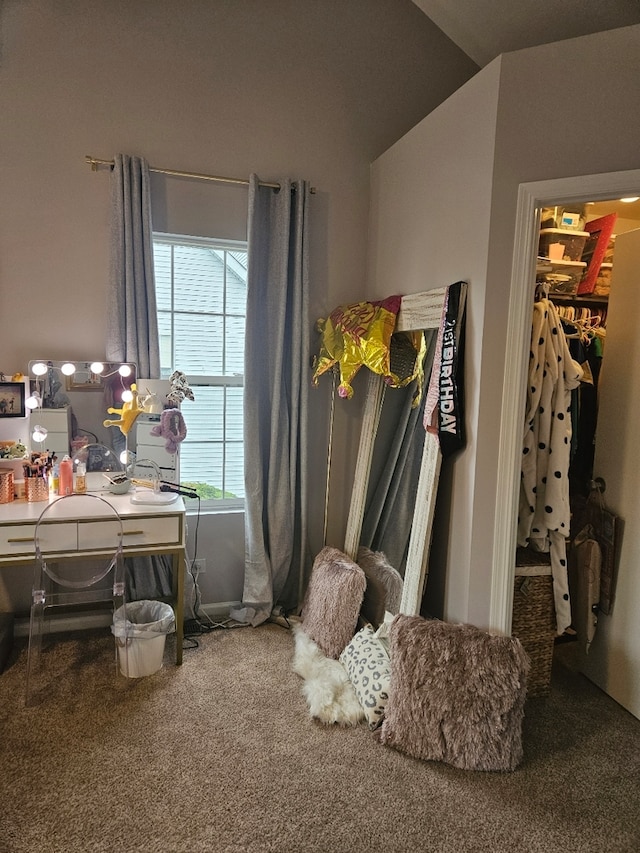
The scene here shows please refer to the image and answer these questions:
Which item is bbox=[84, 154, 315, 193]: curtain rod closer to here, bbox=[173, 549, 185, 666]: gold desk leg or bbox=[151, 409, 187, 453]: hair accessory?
bbox=[151, 409, 187, 453]: hair accessory

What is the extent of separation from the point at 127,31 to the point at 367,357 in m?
1.82

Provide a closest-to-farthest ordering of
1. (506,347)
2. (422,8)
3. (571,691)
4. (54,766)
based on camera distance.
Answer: (54,766)
(506,347)
(571,691)
(422,8)

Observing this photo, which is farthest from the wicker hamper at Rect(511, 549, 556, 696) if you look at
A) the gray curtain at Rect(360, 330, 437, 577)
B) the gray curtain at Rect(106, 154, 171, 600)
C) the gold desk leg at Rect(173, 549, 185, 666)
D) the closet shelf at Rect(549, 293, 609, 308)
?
the gray curtain at Rect(106, 154, 171, 600)

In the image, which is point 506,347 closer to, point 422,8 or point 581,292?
point 581,292

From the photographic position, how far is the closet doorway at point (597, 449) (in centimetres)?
194

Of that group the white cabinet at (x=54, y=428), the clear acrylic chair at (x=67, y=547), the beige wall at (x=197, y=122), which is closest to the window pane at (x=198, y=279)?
the beige wall at (x=197, y=122)

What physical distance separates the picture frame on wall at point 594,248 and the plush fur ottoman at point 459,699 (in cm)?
184

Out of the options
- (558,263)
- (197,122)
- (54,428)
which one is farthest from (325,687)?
Answer: (197,122)

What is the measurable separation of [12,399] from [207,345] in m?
0.94

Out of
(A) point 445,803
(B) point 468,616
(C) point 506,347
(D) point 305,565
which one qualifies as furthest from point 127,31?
(A) point 445,803

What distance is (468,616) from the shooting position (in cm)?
214

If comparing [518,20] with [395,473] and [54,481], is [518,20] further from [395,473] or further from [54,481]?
[54,481]

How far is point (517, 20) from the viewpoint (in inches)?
94.5

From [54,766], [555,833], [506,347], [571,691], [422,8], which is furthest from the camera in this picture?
[422,8]
